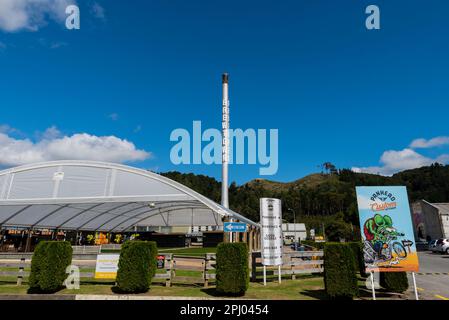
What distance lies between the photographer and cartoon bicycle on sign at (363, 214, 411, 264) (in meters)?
7.98

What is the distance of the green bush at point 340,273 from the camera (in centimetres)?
778

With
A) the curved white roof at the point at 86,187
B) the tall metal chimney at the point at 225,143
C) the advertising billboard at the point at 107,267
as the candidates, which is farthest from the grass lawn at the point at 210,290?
the tall metal chimney at the point at 225,143

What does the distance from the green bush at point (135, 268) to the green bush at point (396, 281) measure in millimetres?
6719

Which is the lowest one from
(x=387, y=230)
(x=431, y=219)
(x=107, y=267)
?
(x=107, y=267)

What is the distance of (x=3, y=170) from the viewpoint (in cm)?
1728

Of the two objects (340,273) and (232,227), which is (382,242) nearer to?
(340,273)

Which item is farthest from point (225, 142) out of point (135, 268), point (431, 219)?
point (431, 219)

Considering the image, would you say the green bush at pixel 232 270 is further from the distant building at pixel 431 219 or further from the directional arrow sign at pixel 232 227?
the distant building at pixel 431 219

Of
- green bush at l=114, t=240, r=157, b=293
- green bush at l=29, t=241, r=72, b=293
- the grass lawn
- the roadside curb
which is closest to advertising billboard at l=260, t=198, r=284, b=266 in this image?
the grass lawn

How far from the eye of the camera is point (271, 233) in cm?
1127

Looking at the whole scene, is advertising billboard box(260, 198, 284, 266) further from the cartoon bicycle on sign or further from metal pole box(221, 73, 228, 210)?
metal pole box(221, 73, 228, 210)

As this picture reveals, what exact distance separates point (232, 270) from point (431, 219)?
49942 millimetres

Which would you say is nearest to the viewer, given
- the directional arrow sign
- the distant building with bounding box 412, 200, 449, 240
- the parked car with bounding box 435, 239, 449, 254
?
the directional arrow sign
